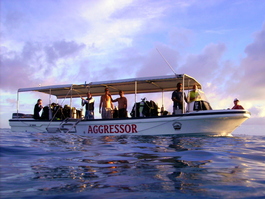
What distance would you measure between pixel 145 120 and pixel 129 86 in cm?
308

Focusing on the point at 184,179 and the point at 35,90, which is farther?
the point at 35,90

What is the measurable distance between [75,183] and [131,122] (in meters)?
9.71

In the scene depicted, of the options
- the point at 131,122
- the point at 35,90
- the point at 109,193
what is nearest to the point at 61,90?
the point at 35,90

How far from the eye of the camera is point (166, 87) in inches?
590

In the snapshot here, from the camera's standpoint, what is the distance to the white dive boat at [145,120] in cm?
1130

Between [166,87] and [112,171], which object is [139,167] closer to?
[112,171]

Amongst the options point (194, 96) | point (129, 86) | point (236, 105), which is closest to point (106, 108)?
point (129, 86)

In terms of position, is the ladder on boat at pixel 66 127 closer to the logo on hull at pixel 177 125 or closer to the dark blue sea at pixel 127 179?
the logo on hull at pixel 177 125

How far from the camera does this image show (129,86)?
14781mm

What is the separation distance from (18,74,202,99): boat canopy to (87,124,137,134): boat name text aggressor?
1613mm

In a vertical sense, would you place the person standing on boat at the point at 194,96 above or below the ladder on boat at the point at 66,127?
above

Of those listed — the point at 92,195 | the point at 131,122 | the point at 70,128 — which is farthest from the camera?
the point at 70,128

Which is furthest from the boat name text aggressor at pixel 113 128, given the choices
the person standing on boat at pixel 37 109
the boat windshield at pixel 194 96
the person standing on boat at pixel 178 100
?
the person standing on boat at pixel 37 109

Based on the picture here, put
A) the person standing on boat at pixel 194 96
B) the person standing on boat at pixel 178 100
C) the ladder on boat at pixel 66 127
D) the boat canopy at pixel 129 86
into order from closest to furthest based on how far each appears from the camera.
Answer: the person standing on boat at pixel 178 100 → the person standing on boat at pixel 194 96 → the boat canopy at pixel 129 86 → the ladder on boat at pixel 66 127
